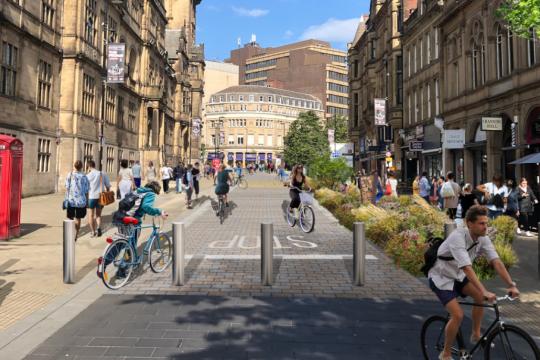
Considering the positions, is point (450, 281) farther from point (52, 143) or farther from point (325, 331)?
Answer: point (52, 143)

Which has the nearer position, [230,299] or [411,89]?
[230,299]

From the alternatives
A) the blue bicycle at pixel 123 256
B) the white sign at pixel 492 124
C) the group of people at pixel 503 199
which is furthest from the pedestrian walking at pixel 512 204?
the blue bicycle at pixel 123 256

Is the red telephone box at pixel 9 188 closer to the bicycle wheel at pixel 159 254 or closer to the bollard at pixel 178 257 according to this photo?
the bicycle wheel at pixel 159 254

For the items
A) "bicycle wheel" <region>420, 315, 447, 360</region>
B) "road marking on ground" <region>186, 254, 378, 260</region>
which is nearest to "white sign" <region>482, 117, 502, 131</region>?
"road marking on ground" <region>186, 254, 378, 260</region>

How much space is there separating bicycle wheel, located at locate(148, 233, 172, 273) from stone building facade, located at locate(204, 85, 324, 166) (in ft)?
363

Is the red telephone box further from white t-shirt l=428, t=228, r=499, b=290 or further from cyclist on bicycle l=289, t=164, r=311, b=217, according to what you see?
white t-shirt l=428, t=228, r=499, b=290

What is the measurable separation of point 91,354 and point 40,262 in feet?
15.7

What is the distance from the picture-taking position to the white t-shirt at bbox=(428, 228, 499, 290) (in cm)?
366

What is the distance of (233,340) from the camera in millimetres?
4637

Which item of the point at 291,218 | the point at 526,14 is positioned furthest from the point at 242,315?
the point at 526,14

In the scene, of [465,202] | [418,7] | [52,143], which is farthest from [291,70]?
[465,202]

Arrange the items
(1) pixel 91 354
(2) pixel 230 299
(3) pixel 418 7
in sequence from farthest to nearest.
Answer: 1. (3) pixel 418 7
2. (2) pixel 230 299
3. (1) pixel 91 354

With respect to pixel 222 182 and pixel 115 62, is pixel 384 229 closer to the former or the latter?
pixel 222 182

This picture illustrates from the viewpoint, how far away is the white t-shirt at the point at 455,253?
3664 mm
